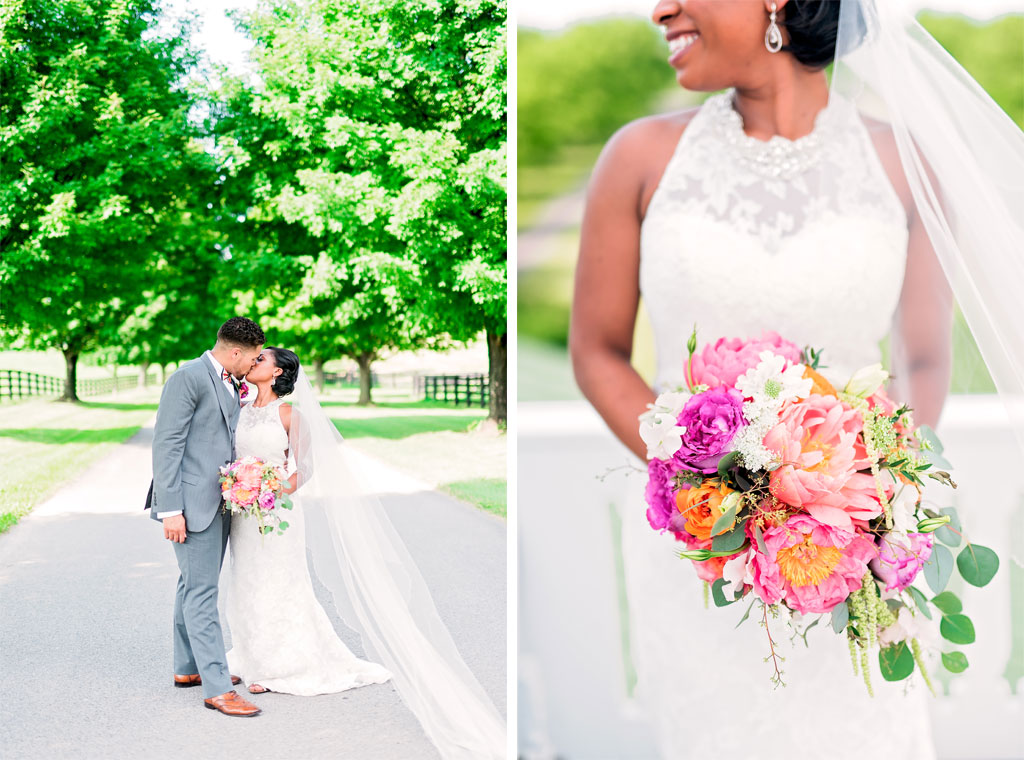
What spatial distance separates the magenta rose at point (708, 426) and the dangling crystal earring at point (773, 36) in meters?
0.94

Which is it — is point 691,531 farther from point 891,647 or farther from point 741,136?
point 741,136

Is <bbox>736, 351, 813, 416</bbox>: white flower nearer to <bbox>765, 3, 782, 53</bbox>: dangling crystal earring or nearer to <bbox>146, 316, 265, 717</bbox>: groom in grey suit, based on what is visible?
<bbox>765, 3, 782, 53</bbox>: dangling crystal earring

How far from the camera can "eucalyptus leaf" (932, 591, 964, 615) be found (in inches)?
73.0

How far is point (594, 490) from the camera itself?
290 cm

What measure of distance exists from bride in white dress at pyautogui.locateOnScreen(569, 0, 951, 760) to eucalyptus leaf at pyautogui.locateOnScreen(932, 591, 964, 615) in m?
0.33

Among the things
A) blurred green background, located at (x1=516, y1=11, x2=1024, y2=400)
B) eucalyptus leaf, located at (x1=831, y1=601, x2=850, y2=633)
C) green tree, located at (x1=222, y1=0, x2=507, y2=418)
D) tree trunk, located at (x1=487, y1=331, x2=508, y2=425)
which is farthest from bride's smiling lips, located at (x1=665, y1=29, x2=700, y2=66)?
tree trunk, located at (x1=487, y1=331, x2=508, y2=425)

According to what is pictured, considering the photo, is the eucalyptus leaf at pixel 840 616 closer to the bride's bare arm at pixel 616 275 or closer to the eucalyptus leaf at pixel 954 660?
the eucalyptus leaf at pixel 954 660

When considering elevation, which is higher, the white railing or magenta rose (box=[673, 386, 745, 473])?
magenta rose (box=[673, 386, 745, 473])

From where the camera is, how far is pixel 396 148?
36.2ft

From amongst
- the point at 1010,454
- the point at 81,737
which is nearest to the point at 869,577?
the point at 1010,454

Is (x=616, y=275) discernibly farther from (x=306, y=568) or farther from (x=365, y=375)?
(x=365, y=375)

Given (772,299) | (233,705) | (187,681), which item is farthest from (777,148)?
(187,681)

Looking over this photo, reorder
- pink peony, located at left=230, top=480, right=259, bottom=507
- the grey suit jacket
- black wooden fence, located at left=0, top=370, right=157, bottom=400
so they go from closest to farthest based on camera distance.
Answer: the grey suit jacket
pink peony, located at left=230, top=480, right=259, bottom=507
black wooden fence, located at left=0, top=370, right=157, bottom=400

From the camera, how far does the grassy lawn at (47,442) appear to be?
27.5 ft
